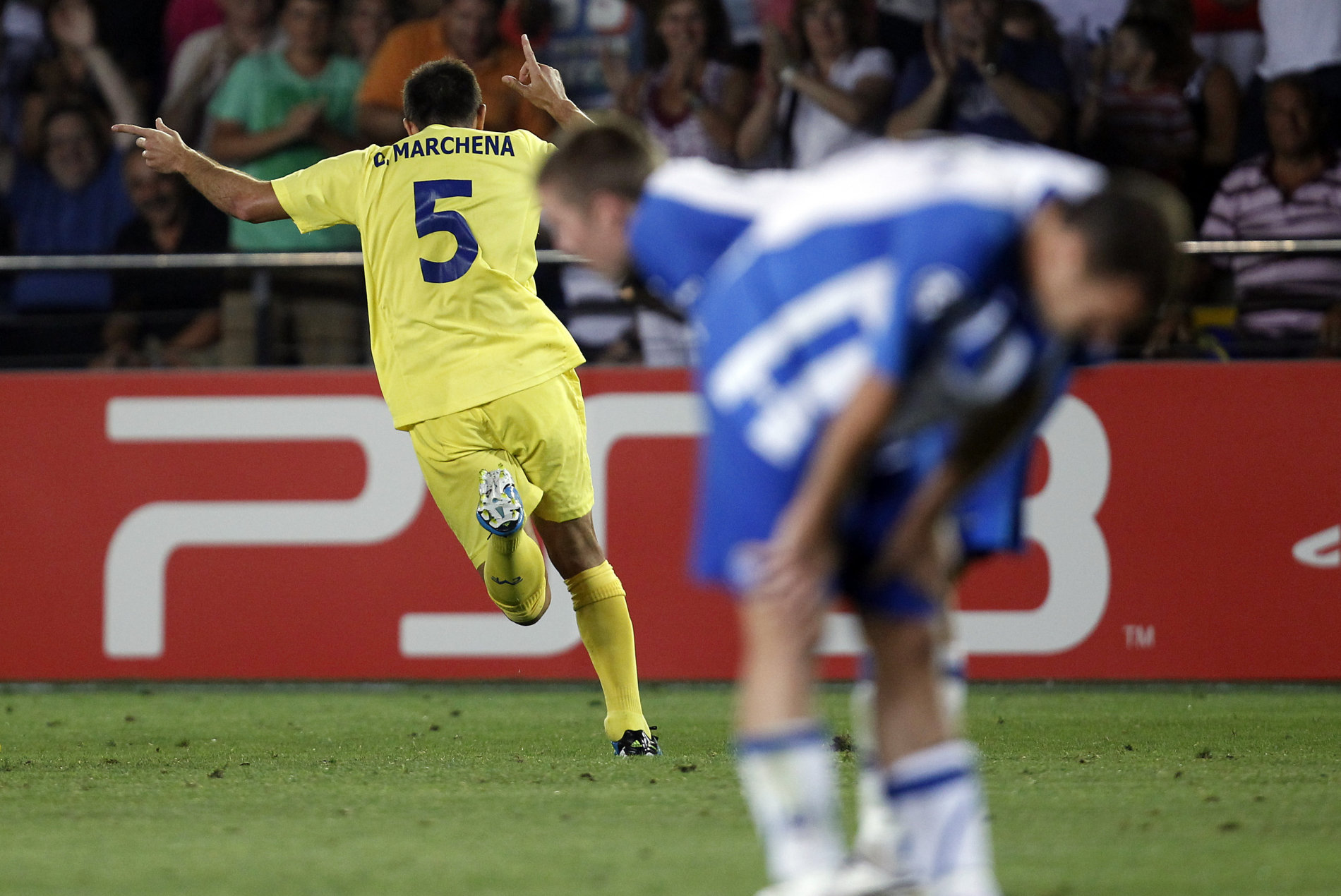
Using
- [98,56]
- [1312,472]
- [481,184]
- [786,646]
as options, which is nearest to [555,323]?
[481,184]

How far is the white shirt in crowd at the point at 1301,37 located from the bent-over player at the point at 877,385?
645 centimetres

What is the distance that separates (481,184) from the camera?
5848 millimetres

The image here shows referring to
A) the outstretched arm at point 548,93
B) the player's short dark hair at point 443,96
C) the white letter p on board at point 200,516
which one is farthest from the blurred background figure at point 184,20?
the outstretched arm at point 548,93

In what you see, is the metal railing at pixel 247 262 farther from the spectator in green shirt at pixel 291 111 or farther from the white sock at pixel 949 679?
the white sock at pixel 949 679

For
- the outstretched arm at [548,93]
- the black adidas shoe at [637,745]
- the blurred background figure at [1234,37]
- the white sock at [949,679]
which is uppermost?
the blurred background figure at [1234,37]

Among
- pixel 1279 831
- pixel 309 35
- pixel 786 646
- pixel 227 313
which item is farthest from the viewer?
pixel 309 35

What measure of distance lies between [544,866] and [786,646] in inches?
41.1

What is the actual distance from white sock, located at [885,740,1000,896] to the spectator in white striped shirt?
230 inches

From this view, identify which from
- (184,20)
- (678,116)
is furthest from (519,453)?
(184,20)

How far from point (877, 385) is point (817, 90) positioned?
6679mm

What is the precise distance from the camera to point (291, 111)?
9461mm

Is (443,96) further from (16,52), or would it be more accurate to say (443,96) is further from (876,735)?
(16,52)

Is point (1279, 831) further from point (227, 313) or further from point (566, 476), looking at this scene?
point (227, 313)

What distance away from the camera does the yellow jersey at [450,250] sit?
5832mm
